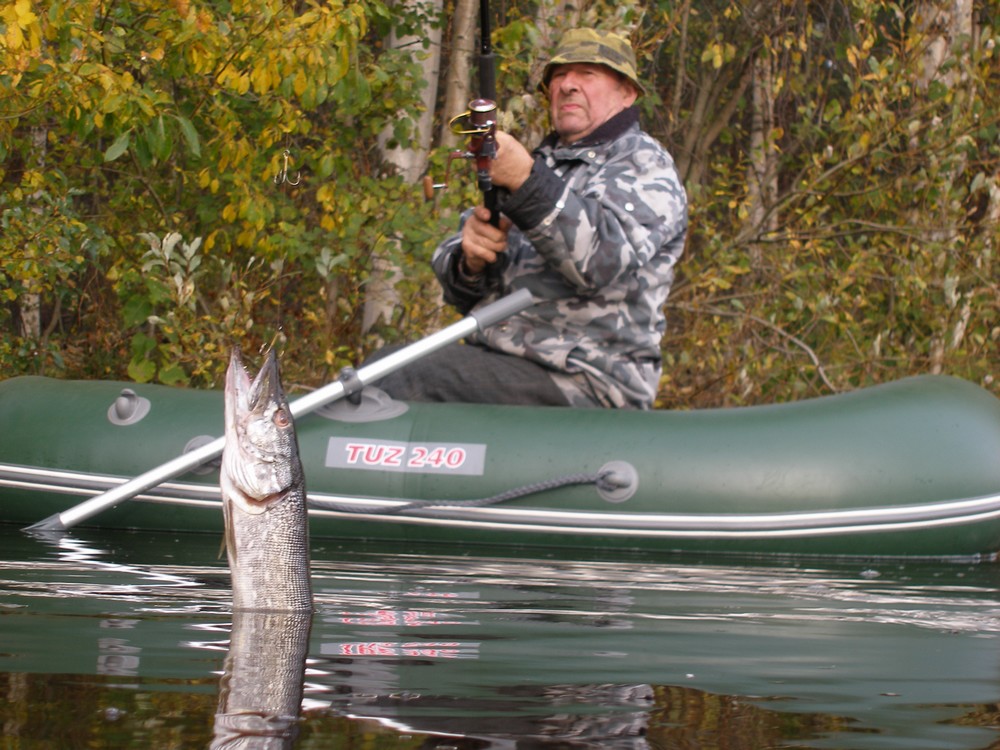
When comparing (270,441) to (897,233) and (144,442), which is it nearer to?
(144,442)

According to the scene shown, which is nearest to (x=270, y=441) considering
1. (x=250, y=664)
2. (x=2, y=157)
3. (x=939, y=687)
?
(x=250, y=664)

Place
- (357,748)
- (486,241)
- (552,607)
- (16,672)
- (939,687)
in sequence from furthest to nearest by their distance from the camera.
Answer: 1. (486,241)
2. (552,607)
3. (939,687)
4. (16,672)
5. (357,748)

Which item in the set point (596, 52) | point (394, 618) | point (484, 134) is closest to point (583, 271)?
point (484, 134)

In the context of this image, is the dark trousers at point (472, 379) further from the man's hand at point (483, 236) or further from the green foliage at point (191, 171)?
the green foliage at point (191, 171)

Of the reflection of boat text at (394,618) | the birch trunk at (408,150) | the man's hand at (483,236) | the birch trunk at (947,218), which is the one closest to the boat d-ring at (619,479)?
the man's hand at (483,236)

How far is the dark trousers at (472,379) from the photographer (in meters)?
5.09

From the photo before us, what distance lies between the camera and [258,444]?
2656 mm

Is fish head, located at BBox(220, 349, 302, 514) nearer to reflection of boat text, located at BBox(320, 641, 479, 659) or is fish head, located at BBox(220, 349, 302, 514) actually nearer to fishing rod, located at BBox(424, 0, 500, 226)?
reflection of boat text, located at BBox(320, 641, 479, 659)

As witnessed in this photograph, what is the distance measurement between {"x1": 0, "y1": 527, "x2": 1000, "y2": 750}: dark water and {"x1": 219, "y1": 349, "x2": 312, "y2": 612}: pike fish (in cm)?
14

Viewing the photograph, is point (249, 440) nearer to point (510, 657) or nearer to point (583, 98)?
point (510, 657)

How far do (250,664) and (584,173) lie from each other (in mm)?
2865

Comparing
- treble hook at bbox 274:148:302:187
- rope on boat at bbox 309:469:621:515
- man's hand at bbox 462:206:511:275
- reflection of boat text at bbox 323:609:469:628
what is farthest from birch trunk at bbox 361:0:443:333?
reflection of boat text at bbox 323:609:469:628

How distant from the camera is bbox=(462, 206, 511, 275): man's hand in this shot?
4723 millimetres

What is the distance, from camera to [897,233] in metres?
8.40
